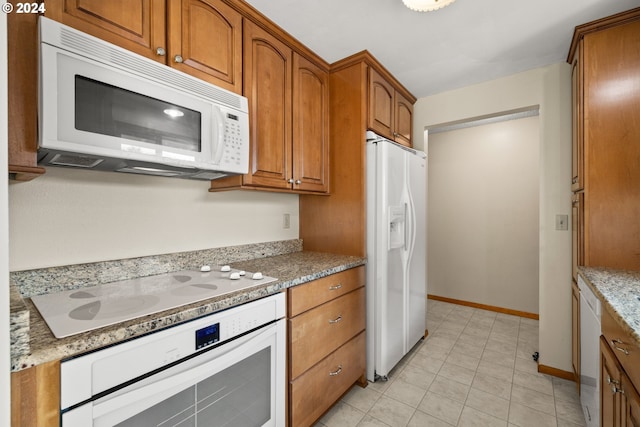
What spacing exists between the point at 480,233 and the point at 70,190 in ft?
13.1

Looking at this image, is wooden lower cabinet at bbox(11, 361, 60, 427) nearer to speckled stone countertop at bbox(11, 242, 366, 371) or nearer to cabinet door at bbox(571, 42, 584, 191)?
speckled stone countertop at bbox(11, 242, 366, 371)

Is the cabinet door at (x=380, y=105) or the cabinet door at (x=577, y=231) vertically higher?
the cabinet door at (x=380, y=105)

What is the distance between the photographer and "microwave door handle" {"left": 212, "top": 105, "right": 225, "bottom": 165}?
4.47 ft

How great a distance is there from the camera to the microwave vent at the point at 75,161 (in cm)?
104

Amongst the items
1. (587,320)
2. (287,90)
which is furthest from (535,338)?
(287,90)

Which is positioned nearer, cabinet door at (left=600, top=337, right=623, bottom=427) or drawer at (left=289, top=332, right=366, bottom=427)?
cabinet door at (left=600, top=337, right=623, bottom=427)

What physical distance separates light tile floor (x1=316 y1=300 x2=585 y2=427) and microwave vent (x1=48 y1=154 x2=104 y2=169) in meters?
1.80

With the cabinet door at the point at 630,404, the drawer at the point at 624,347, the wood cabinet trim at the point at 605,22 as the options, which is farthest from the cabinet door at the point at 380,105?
the cabinet door at the point at 630,404

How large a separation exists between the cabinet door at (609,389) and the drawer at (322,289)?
1.22m

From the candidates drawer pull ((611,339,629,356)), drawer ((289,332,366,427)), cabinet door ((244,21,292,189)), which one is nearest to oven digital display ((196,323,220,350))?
drawer ((289,332,366,427))

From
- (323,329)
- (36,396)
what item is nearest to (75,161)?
(36,396)

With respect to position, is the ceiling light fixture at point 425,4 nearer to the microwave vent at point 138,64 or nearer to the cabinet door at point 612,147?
the microwave vent at point 138,64

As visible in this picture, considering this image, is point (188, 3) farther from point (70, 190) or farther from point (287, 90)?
point (70, 190)

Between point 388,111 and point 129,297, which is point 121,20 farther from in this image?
point 388,111
